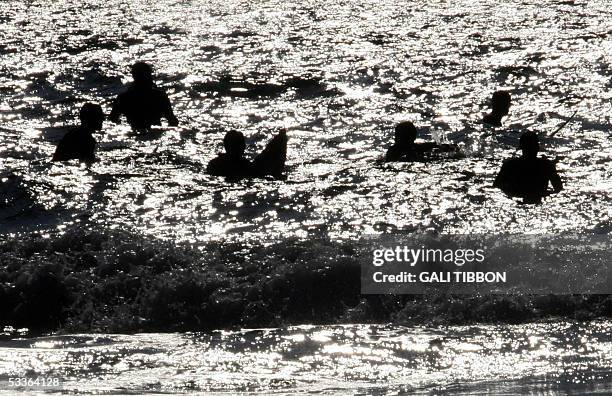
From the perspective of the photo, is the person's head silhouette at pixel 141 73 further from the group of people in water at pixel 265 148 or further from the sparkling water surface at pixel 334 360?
the sparkling water surface at pixel 334 360

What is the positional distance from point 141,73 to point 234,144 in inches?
150

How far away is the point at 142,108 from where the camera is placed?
78.5 feet

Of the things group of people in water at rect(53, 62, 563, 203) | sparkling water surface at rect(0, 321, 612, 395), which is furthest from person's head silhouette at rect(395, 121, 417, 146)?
sparkling water surface at rect(0, 321, 612, 395)

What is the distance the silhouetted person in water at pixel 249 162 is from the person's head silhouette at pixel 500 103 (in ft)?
17.9

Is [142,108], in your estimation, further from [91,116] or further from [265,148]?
[265,148]

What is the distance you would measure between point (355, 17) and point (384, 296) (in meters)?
22.2

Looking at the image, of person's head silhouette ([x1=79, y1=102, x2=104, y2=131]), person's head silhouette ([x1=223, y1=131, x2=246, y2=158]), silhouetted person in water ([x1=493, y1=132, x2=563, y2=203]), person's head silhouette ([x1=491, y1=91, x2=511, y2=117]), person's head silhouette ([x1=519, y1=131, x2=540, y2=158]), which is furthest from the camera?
person's head silhouette ([x1=491, y1=91, x2=511, y2=117])

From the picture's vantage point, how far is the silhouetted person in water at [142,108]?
23.9 m

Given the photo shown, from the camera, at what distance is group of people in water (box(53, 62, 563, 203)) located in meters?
19.5

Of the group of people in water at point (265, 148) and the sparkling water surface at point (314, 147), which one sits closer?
the sparkling water surface at point (314, 147)

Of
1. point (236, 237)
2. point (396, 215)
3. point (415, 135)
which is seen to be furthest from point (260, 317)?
point (415, 135)

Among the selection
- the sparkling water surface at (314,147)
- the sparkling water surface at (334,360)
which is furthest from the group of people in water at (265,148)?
the sparkling water surface at (334,360)

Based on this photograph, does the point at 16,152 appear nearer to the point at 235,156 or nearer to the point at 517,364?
the point at 235,156

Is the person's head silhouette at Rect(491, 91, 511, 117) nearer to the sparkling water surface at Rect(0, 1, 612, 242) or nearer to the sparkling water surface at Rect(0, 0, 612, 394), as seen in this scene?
the sparkling water surface at Rect(0, 1, 612, 242)
